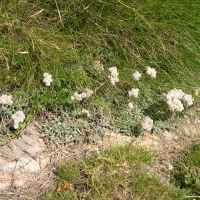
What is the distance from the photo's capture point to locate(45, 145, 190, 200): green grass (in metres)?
1.92

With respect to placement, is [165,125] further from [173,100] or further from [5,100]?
[5,100]

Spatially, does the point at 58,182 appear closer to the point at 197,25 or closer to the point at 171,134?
the point at 171,134

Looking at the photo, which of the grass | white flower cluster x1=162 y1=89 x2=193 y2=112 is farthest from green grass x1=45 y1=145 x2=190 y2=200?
white flower cluster x1=162 y1=89 x2=193 y2=112

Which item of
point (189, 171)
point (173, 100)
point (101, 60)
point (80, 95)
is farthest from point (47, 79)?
point (189, 171)

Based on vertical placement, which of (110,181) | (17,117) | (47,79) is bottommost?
(110,181)

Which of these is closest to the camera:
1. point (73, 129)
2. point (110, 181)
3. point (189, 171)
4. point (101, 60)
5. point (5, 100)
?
point (110, 181)

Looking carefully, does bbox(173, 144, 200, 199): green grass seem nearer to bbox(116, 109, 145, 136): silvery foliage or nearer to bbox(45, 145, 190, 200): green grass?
bbox(45, 145, 190, 200): green grass

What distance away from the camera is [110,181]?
1.98 meters

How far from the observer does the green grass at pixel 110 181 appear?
192 centimetres

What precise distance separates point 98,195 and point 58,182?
0.40 m

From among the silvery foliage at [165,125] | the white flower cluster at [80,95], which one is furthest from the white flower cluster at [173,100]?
the white flower cluster at [80,95]

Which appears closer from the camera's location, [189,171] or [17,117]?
[17,117]

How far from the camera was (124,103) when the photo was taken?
2549 mm

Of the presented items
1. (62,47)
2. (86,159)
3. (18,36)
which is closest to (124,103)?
(86,159)
